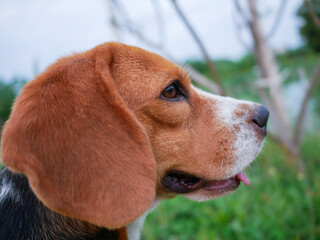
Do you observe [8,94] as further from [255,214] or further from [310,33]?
[310,33]

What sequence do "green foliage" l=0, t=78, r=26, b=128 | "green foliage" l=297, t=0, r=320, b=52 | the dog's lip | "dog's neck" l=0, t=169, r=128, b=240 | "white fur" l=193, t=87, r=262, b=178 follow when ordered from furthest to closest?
"green foliage" l=297, t=0, r=320, b=52 < "green foliage" l=0, t=78, r=26, b=128 < the dog's lip < "white fur" l=193, t=87, r=262, b=178 < "dog's neck" l=0, t=169, r=128, b=240

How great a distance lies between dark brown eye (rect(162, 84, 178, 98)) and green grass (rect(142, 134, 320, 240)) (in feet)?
3.49

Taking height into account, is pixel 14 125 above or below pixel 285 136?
above

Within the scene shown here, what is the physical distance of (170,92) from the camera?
2.09 meters

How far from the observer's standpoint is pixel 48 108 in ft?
5.07

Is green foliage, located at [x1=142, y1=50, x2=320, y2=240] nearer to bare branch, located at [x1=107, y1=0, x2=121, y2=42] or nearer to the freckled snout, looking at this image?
the freckled snout

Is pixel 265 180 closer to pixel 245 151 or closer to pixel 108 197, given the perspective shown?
pixel 245 151

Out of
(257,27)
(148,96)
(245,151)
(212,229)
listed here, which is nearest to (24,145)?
(148,96)

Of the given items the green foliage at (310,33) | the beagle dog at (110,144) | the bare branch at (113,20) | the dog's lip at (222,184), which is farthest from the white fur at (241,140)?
the green foliage at (310,33)

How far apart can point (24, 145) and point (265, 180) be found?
400cm

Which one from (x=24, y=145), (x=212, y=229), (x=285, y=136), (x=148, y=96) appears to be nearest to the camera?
(x=24, y=145)

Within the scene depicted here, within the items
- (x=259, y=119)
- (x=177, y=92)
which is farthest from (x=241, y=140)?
(x=177, y=92)

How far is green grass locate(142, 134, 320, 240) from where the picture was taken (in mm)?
3143

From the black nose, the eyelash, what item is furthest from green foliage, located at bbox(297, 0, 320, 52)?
the eyelash
